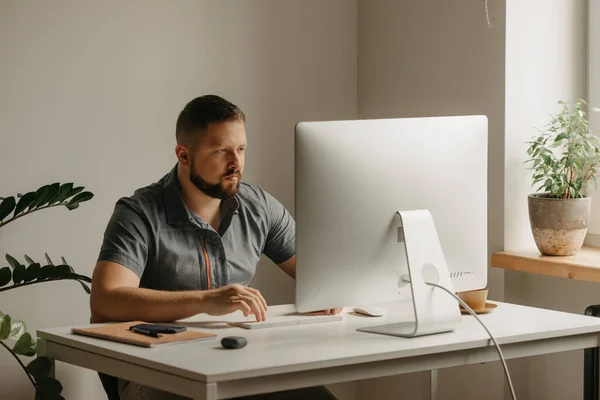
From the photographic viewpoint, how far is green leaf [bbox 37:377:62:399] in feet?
7.95

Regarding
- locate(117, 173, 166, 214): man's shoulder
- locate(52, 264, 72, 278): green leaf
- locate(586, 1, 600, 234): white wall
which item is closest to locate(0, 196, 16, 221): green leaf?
locate(52, 264, 72, 278): green leaf

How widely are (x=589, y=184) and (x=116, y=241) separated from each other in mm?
1572

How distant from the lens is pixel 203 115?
2480 millimetres

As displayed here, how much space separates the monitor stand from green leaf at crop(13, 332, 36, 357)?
1.13 metres

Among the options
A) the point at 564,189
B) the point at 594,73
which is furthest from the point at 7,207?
the point at 594,73

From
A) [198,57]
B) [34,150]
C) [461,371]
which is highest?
[198,57]

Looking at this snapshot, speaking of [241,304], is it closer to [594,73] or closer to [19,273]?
[19,273]

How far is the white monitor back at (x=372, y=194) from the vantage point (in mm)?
1994

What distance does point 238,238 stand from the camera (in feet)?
8.70

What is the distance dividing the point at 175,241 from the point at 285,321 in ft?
1.39

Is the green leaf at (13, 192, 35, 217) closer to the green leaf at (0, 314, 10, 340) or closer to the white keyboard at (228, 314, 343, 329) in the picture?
the green leaf at (0, 314, 10, 340)

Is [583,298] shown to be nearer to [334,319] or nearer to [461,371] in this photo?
[461,371]

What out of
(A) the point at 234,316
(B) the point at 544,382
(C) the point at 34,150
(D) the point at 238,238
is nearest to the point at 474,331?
(A) the point at 234,316

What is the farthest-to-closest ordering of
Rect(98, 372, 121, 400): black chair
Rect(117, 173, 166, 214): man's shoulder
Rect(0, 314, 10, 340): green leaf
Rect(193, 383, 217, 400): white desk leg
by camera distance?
Rect(0, 314, 10, 340): green leaf → Rect(117, 173, 166, 214): man's shoulder → Rect(98, 372, 121, 400): black chair → Rect(193, 383, 217, 400): white desk leg
